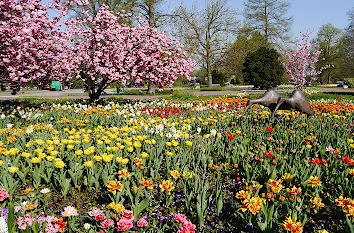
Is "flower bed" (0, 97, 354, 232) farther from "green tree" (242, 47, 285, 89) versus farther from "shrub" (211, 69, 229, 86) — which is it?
"shrub" (211, 69, 229, 86)

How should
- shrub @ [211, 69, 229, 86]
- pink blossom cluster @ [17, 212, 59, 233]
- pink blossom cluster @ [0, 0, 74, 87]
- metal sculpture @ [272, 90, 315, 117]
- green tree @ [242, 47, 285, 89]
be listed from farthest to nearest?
shrub @ [211, 69, 229, 86] → green tree @ [242, 47, 285, 89] → pink blossom cluster @ [0, 0, 74, 87] → metal sculpture @ [272, 90, 315, 117] → pink blossom cluster @ [17, 212, 59, 233]

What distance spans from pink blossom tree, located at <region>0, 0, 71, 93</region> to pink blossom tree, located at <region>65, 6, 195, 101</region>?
0.97 m

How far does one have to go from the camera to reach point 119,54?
9266 millimetres

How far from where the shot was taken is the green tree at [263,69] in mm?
26016

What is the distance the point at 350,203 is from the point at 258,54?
27.0 m

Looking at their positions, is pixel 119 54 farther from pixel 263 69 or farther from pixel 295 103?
pixel 263 69

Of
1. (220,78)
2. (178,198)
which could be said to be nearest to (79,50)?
(178,198)

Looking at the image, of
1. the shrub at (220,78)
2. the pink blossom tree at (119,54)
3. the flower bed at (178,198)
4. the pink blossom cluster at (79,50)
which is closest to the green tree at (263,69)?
the pink blossom cluster at (79,50)

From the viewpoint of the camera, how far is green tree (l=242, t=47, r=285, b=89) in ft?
85.4

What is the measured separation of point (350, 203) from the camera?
1754mm

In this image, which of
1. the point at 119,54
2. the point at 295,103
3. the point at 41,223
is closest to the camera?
the point at 41,223

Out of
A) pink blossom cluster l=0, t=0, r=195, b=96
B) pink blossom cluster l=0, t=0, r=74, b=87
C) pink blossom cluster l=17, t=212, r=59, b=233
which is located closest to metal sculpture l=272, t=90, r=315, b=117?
pink blossom cluster l=17, t=212, r=59, b=233

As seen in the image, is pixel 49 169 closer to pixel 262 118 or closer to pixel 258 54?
pixel 262 118

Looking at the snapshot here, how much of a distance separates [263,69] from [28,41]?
2351 cm
